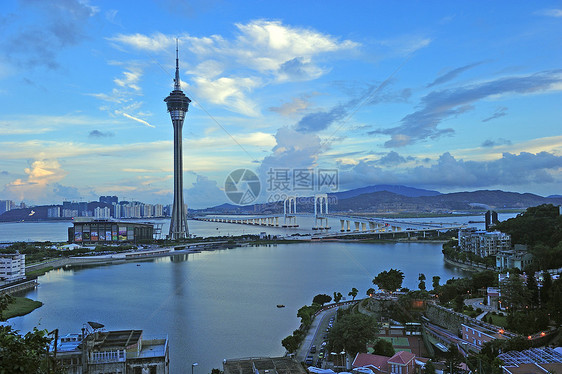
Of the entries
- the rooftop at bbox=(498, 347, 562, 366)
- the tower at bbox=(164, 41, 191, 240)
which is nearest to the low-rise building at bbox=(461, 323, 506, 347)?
the rooftop at bbox=(498, 347, 562, 366)

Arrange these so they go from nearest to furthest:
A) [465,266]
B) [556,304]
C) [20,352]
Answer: [20,352], [556,304], [465,266]

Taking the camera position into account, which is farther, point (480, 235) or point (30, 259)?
point (30, 259)

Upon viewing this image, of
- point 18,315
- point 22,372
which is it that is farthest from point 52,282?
point 22,372

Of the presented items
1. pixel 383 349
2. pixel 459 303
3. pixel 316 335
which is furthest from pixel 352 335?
pixel 459 303

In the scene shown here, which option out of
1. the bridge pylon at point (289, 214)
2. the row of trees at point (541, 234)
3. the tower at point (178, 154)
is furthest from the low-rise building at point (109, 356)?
the bridge pylon at point (289, 214)

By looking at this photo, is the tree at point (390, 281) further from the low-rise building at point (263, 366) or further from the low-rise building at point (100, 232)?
the low-rise building at point (100, 232)

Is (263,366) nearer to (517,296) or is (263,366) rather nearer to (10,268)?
(517,296)

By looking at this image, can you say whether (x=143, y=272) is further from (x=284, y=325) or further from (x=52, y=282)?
(x=284, y=325)
